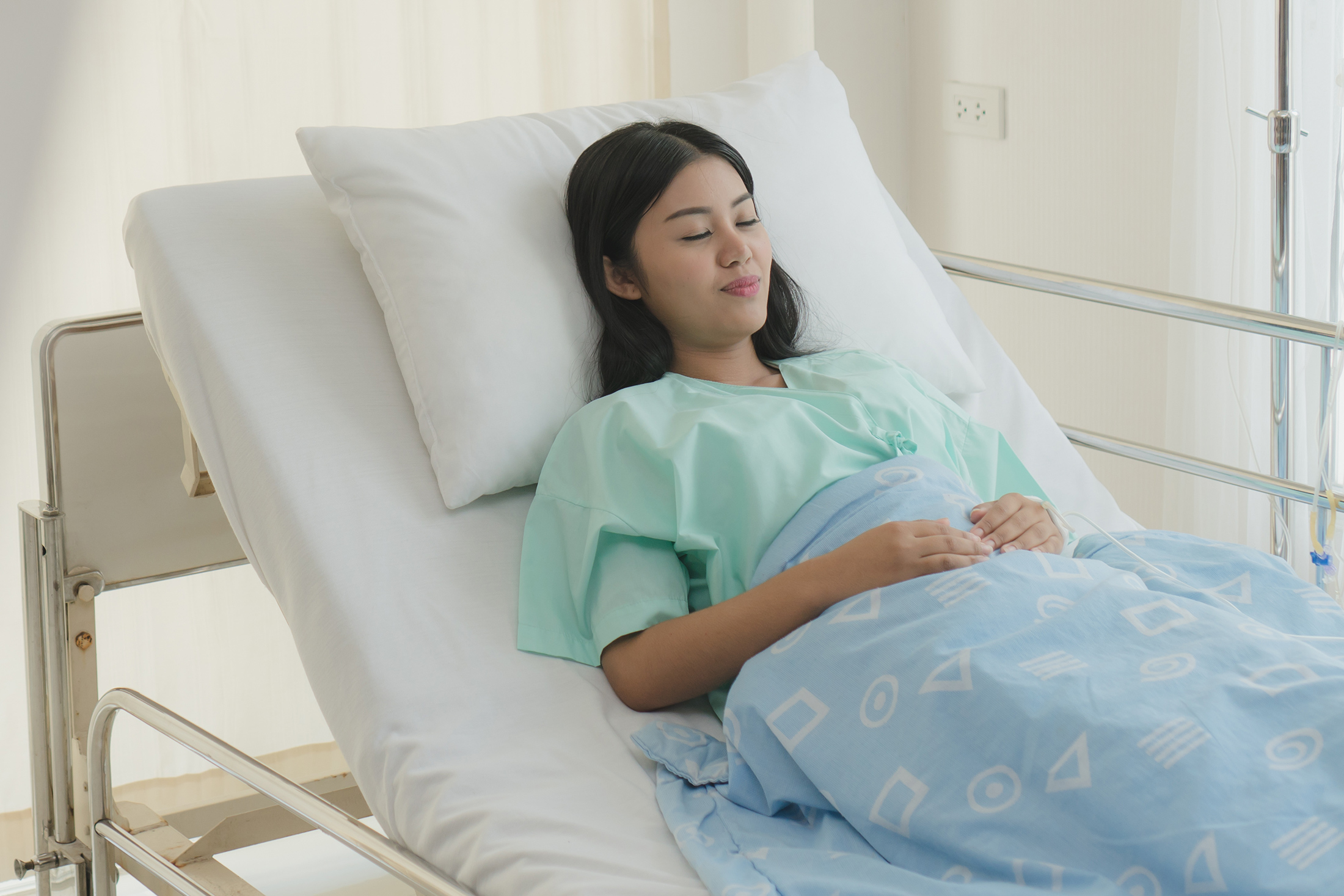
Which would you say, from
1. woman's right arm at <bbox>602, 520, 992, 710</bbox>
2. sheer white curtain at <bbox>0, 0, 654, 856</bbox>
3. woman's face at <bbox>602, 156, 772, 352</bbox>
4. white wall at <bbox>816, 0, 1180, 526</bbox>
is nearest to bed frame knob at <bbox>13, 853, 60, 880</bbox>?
sheer white curtain at <bbox>0, 0, 654, 856</bbox>

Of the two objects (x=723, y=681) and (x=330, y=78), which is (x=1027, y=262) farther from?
(x=723, y=681)

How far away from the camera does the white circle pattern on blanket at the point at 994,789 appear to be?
37.6 inches

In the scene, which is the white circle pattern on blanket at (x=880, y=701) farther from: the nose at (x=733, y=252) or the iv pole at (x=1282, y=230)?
the iv pole at (x=1282, y=230)

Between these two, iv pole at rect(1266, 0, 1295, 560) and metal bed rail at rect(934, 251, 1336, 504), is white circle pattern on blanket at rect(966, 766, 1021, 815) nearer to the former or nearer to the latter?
metal bed rail at rect(934, 251, 1336, 504)

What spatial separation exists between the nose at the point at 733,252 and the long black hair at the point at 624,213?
0.10m

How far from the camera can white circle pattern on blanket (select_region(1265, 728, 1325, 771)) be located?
0.90m

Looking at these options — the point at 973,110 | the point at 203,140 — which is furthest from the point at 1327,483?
the point at 203,140

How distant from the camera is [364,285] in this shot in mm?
1569

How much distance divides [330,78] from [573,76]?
19.6 inches

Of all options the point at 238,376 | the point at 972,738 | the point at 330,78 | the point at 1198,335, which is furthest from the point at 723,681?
the point at 330,78

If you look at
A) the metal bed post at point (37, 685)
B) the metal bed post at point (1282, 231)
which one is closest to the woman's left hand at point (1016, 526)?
the metal bed post at point (1282, 231)

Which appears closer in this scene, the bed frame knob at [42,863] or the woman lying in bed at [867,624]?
the woman lying in bed at [867,624]

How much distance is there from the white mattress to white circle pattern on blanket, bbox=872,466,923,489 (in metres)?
0.29

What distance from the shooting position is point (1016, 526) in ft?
4.24
